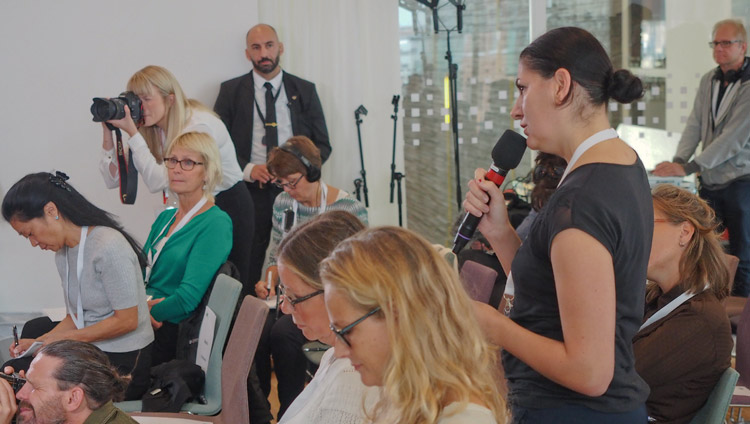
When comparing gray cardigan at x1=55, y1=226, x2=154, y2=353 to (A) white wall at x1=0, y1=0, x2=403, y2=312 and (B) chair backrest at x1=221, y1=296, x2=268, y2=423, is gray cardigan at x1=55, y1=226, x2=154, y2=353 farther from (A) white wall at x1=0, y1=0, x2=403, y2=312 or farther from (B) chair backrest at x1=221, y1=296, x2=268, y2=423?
(A) white wall at x1=0, y1=0, x2=403, y2=312

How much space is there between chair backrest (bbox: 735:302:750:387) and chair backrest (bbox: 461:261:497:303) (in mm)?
839

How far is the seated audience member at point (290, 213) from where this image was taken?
11.7 ft

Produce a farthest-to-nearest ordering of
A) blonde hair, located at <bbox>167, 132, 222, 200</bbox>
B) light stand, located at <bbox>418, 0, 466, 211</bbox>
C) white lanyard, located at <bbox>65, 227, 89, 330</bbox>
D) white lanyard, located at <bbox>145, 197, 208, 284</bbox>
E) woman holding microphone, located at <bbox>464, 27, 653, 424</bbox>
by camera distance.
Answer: light stand, located at <bbox>418, 0, 466, 211</bbox> → blonde hair, located at <bbox>167, 132, 222, 200</bbox> → white lanyard, located at <bbox>145, 197, 208, 284</bbox> → white lanyard, located at <bbox>65, 227, 89, 330</bbox> → woman holding microphone, located at <bbox>464, 27, 653, 424</bbox>

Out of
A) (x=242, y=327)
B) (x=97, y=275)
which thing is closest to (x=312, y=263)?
(x=242, y=327)

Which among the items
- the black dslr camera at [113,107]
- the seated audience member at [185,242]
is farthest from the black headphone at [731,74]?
the black dslr camera at [113,107]

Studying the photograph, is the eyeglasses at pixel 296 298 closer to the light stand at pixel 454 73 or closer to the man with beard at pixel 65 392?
the man with beard at pixel 65 392

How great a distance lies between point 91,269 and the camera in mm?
2734

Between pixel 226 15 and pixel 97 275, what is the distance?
2.93 meters

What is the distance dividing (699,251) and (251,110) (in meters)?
3.51

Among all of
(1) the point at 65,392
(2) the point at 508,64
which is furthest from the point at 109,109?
(2) the point at 508,64

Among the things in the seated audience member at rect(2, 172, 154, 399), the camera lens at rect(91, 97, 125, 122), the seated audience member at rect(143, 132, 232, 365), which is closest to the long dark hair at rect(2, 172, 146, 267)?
the seated audience member at rect(2, 172, 154, 399)

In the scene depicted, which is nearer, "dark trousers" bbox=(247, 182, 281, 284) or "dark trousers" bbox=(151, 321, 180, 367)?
"dark trousers" bbox=(151, 321, 180, 367)

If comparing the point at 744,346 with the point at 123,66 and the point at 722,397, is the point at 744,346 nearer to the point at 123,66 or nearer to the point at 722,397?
the point at 722,397

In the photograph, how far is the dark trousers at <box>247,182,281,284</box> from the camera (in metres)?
5.00
